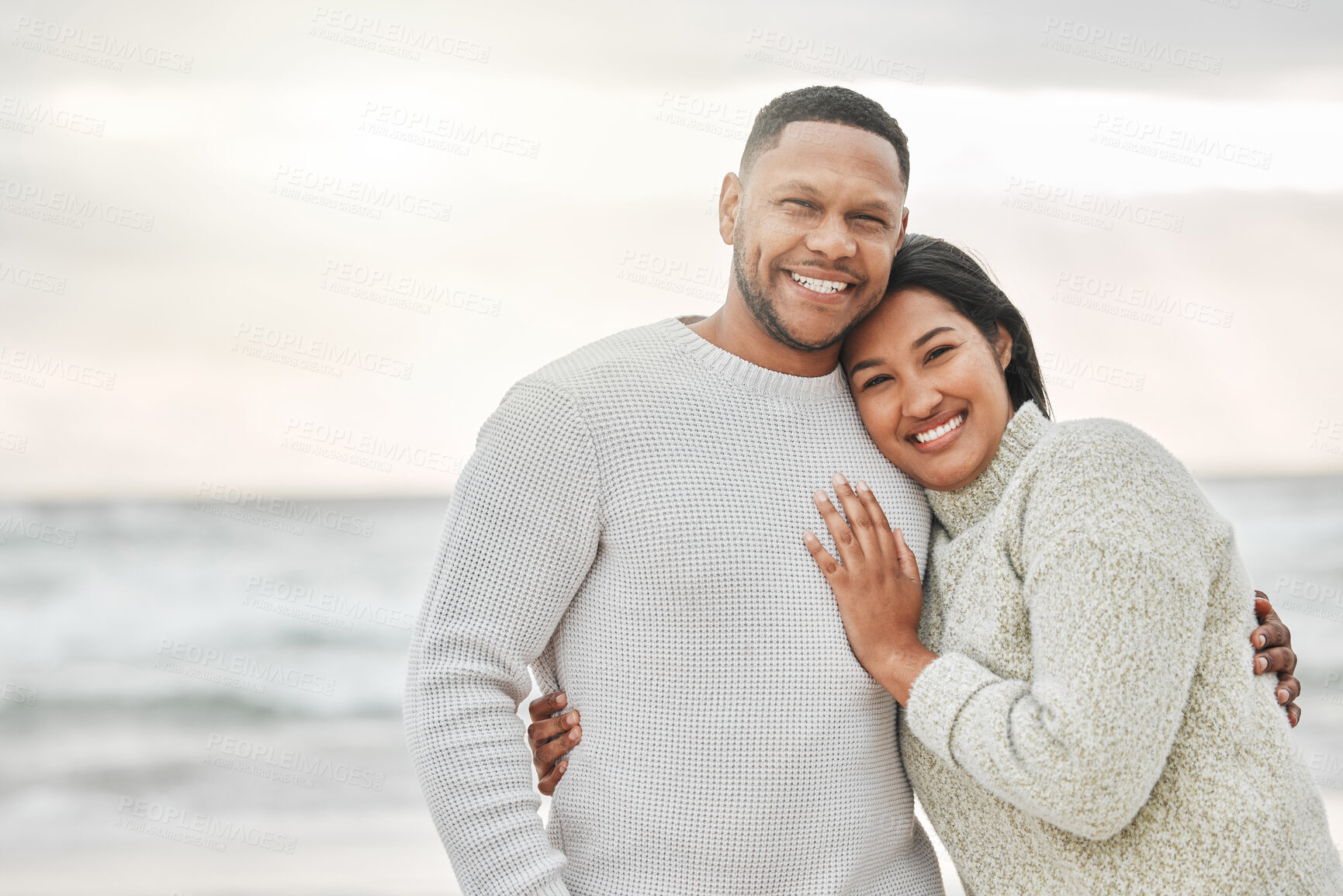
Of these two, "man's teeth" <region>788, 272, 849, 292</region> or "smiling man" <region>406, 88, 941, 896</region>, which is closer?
"smiling man" <region>406, 88, 941, 896</region>

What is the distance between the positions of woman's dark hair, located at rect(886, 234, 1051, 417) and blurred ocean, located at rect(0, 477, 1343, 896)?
0.67 meters

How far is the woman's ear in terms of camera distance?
1915 mm

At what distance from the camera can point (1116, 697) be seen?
4.50ft

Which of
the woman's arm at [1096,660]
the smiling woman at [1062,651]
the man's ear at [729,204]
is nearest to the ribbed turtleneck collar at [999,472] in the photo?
the smiling woman at [1062,651]

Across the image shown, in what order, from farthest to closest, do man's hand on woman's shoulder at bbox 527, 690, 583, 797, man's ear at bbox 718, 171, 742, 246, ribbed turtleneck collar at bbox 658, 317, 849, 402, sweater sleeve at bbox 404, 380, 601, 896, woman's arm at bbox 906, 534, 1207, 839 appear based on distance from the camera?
man's ear at bbox 718, 171, 742, 246, ribbed turtleneck collar at bbox 658, 317, 849, 402, man's hand on woman's shoulder at bbox 527, 690, 583, 797, sweater sleeve at bbox 404, 380, 601, 896, woman's arm at bbox 906, 534, 1207, 839

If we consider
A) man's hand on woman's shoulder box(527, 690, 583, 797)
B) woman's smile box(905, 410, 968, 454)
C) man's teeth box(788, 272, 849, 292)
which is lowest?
man's hand on woman's shoulder box(527, 690, 583, 797)

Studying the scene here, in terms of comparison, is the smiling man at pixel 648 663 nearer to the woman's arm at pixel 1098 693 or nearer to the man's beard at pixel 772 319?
the man's beard at pixel 772 319

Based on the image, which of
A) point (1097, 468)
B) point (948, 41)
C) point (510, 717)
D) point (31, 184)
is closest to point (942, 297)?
point (1097, 468)

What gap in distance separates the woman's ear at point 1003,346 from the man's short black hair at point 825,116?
310mm

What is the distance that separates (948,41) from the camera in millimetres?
6859

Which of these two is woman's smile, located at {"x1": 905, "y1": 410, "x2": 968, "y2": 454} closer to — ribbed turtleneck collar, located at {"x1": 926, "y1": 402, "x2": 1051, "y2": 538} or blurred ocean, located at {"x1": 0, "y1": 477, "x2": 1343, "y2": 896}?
ribbed turtleneck collar, located at {"x1": 926, "y1": 402, "x2": 1051, "y2": 538}

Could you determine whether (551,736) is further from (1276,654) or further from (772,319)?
(1276,654)

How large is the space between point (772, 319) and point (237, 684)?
694 centimetres

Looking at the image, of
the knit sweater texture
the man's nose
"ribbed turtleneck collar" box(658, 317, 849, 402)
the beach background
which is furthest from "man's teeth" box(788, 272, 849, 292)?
the beach background
